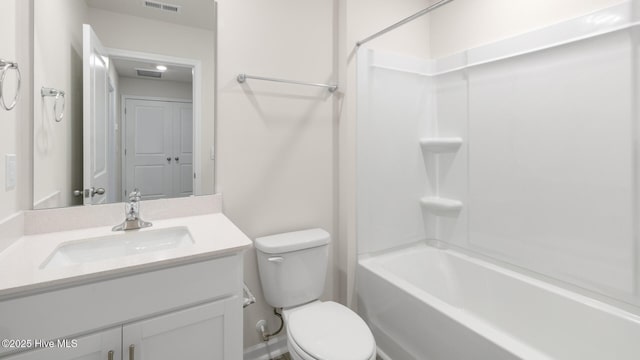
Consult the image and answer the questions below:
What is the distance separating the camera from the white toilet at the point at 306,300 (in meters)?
1.30

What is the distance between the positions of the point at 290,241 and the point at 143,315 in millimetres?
826

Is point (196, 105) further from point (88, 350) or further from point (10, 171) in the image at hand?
point (88, 350)

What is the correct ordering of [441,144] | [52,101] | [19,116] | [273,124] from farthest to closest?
[441,144] < [273,124] < [52,101] < [19,116]

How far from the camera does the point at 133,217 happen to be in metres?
1.41

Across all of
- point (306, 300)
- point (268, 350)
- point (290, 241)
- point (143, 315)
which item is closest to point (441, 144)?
point (290, 241)

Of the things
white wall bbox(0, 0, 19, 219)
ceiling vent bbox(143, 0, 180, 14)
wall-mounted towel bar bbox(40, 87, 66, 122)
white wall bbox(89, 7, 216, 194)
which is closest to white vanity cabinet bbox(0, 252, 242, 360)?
white wall bbox(0, 0, 19, 219)

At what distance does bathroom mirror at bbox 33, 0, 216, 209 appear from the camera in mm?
1328

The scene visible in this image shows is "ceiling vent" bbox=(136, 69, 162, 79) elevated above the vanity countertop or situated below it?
above

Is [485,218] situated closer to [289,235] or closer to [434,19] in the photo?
[289,235]

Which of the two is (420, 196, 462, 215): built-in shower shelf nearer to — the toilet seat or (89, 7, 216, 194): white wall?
the toilet seat

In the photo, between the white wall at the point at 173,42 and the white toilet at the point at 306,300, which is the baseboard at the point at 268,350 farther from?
the white wall at the point at 173,42

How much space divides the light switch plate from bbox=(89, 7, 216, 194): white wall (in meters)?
0.64

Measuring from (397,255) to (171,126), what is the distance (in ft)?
5.31

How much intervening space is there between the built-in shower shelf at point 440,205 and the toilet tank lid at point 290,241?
92cm
